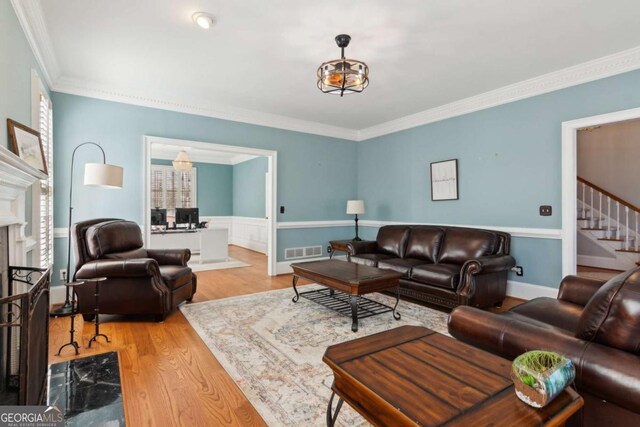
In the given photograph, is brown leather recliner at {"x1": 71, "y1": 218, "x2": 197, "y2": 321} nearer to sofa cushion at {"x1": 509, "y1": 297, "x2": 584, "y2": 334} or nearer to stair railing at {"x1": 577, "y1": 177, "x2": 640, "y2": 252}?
sofa cushion at {"x1": 509, "y1": 297, "x2": 584, "y2": 334}

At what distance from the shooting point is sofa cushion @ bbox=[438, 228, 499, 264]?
3975 millimetres

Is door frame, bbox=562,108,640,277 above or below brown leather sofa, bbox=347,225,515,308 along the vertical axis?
above

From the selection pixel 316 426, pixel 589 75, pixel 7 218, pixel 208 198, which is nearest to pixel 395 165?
pixel 589 75

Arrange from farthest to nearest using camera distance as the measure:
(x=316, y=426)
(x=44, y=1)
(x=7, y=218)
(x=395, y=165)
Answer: (x=395, y=165) → (x=44, y=1) → (x=7, y=218) → (x=316, y=426)

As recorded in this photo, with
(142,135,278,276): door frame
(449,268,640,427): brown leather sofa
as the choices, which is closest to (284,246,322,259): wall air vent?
(142,135,278,276): door frame

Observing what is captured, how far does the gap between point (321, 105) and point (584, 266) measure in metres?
5.82

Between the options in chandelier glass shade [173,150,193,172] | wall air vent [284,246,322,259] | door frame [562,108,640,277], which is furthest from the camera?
chandelier glass shade [173,150,193,172]

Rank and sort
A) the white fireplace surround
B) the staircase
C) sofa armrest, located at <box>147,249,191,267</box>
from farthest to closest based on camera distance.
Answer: the staircase
sofa armrest, located at <box>147,249,191,267</box>
the white fireplace surround

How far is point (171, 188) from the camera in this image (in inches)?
363

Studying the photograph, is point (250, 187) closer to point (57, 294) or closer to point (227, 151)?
point (227, 151)

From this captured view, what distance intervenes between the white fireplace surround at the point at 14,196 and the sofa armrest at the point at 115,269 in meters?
0.85

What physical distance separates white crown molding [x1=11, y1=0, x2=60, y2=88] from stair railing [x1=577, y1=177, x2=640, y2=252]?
832 cm

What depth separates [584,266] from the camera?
6117mm

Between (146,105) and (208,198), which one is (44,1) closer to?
(146,105)
